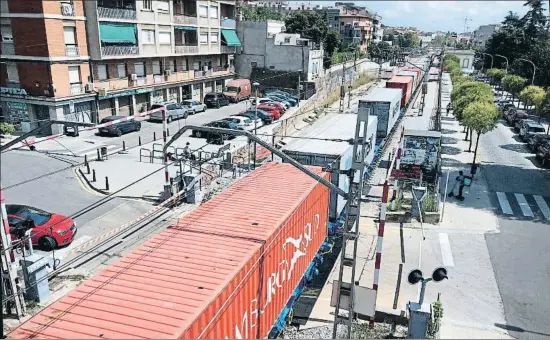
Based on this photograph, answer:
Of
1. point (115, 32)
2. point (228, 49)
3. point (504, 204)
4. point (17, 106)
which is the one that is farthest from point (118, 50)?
point (504, 204)

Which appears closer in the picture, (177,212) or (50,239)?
(50,239)

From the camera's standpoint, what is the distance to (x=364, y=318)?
1060 cm

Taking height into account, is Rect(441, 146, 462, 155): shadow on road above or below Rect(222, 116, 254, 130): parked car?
below

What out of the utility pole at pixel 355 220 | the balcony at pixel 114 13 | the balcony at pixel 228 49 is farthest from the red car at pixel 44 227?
the balcony at pixel 228 49

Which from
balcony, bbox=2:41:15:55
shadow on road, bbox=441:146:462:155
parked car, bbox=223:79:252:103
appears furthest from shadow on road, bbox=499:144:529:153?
balcony, bbox=2:41:15:55

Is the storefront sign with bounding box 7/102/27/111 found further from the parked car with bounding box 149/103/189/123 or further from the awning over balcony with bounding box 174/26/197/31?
the awning over balcony with bounding box 174/26/197/31

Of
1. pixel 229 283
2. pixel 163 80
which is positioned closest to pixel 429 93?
pixel 163 80

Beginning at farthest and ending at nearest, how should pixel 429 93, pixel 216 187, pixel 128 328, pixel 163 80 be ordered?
pixel 429 93, pixel 163 80, pixel 216 187, pixel 128 328

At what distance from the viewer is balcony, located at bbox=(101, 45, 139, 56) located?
2889cm

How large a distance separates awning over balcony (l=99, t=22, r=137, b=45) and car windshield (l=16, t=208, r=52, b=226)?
17313 millimetres

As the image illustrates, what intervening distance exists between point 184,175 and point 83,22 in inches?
590

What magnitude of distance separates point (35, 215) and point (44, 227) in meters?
0.65

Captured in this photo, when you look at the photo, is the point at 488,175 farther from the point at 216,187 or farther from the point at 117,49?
the point at 117,49

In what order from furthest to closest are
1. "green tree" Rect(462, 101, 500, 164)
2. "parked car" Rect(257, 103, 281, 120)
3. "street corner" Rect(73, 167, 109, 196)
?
"parked car" Rect(257, 103, 281, 120) < "green tree" Rect(462, 101, 500, 164) < "street corner" Rect(73, 167, 109, 196)
